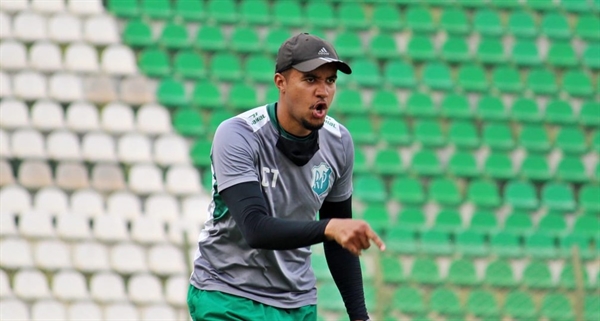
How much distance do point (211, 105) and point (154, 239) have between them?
2079 millimetres

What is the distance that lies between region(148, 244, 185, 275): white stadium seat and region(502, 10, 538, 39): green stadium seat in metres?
5.49

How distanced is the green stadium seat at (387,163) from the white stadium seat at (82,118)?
3194 mm

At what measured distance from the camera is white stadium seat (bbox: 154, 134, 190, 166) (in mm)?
11680

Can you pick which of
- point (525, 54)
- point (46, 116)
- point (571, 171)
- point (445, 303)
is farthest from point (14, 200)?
point (525, 54)

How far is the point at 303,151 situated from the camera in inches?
153

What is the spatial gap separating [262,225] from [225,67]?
9.11 m

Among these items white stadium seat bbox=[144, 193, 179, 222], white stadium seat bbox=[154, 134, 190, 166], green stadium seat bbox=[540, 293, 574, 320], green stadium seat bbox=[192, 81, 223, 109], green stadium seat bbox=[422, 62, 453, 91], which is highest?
green stadium seat bbox=[422, 62, 453, 91]

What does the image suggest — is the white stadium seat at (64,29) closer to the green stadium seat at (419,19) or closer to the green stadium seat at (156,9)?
the green stadium seat at (156,9)

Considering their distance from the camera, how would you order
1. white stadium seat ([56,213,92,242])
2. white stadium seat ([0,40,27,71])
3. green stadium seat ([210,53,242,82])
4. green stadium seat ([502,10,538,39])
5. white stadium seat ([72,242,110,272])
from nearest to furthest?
white stadium seat ([72,242,110,272]) → white stadium seat ([56,213,92,242]) → white stadium seat ([0,40,27,71]) → green stadium seat ([210,53,242,82]) → green stadium seat ([502,10,538,39])

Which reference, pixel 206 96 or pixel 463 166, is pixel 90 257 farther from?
pixel 463 166

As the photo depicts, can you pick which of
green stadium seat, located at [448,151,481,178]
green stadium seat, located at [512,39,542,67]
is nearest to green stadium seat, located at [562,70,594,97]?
green stadium seat, located at [512,39,542,67]

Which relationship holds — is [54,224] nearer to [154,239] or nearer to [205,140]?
[154,239]

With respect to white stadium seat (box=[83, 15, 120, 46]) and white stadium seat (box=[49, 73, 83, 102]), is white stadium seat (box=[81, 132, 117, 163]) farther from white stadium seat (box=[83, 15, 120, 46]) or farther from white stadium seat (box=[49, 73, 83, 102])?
white stadium seat (box=[83, 15, 120, 46])

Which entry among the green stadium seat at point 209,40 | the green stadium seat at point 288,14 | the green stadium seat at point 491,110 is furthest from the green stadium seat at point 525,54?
the green stadium seat at point 209,40
